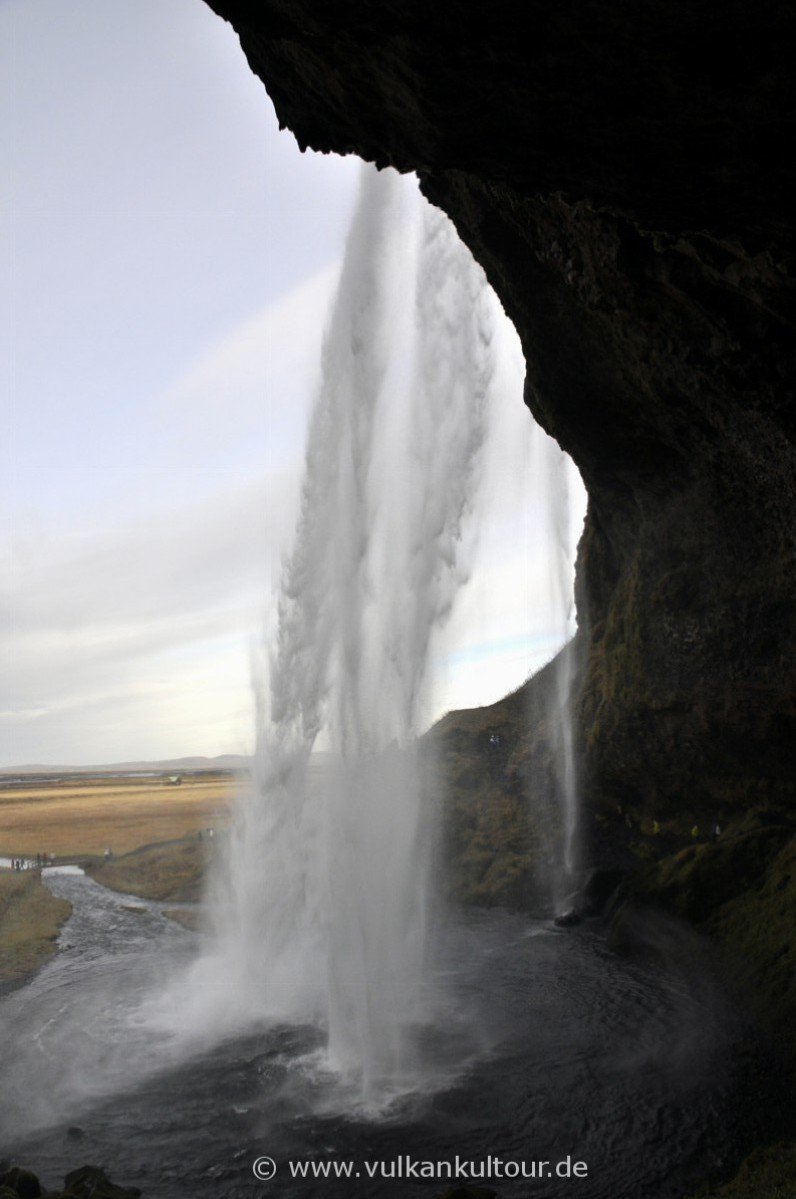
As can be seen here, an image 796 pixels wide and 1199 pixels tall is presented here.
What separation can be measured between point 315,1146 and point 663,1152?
542 cm

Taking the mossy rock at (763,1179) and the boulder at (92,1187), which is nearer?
the mossy rock at (763,1179)

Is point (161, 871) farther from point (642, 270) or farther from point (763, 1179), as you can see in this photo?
point (642, 270)

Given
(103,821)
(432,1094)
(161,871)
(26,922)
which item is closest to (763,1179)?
(432,1094)

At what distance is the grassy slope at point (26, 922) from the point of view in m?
25.4

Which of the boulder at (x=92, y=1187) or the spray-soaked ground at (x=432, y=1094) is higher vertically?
the boulder at (x=92, y=1187)

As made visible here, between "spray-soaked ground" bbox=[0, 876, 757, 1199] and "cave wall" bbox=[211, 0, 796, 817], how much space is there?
8.73 m

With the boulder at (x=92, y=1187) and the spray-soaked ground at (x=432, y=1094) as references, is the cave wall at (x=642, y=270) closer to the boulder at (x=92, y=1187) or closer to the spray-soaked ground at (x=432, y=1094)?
the spray-soaked ground at (x=432, y=1094)

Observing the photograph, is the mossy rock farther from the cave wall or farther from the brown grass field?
the brown grass field

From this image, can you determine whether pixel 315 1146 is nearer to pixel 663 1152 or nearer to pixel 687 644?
pixel 663 1152

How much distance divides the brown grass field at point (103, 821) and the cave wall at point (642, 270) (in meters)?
25.5

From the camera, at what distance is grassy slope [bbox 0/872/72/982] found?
25358 mm

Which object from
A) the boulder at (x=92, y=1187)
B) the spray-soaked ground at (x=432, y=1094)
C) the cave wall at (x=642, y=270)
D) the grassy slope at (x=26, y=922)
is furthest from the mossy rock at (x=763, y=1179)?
the grassy slope at (x=26, y=922)

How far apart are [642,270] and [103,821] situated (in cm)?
6137

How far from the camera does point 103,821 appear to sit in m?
62.4
